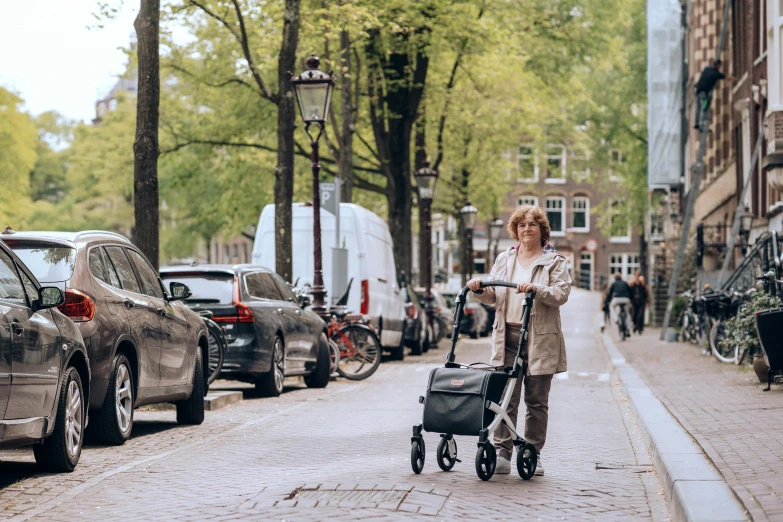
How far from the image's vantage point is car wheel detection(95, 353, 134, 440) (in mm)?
10250

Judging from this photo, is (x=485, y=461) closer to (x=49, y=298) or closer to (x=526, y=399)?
(x=526, y=399)

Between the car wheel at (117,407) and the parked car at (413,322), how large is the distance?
16014 millimetres

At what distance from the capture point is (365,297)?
23.0 metres

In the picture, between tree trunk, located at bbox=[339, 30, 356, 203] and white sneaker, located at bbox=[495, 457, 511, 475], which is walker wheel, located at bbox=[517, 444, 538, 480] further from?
tree trunk, located at bbox=[339, 30, 356, 203]

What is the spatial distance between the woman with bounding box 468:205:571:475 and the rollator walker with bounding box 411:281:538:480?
131mm

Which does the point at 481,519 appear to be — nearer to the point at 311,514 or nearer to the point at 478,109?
the point at 311,514

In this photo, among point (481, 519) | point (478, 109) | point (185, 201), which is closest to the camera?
point (481, 519)

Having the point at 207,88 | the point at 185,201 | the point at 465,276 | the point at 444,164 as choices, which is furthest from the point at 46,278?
the point at 185,201

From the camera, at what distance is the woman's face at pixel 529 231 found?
860 cm

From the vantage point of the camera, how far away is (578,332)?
43469 mm

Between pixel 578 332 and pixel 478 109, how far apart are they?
7794 millimetres

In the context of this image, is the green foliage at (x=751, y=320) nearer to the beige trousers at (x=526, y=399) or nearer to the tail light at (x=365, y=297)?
the tail light at (x=365, y=297)

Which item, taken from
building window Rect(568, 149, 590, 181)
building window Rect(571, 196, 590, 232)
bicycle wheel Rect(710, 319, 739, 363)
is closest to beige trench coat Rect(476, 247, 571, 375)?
bicycle wheel Rect(710, 319, 739, 363)

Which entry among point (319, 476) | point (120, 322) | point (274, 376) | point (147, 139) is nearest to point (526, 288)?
point (319, 476)
